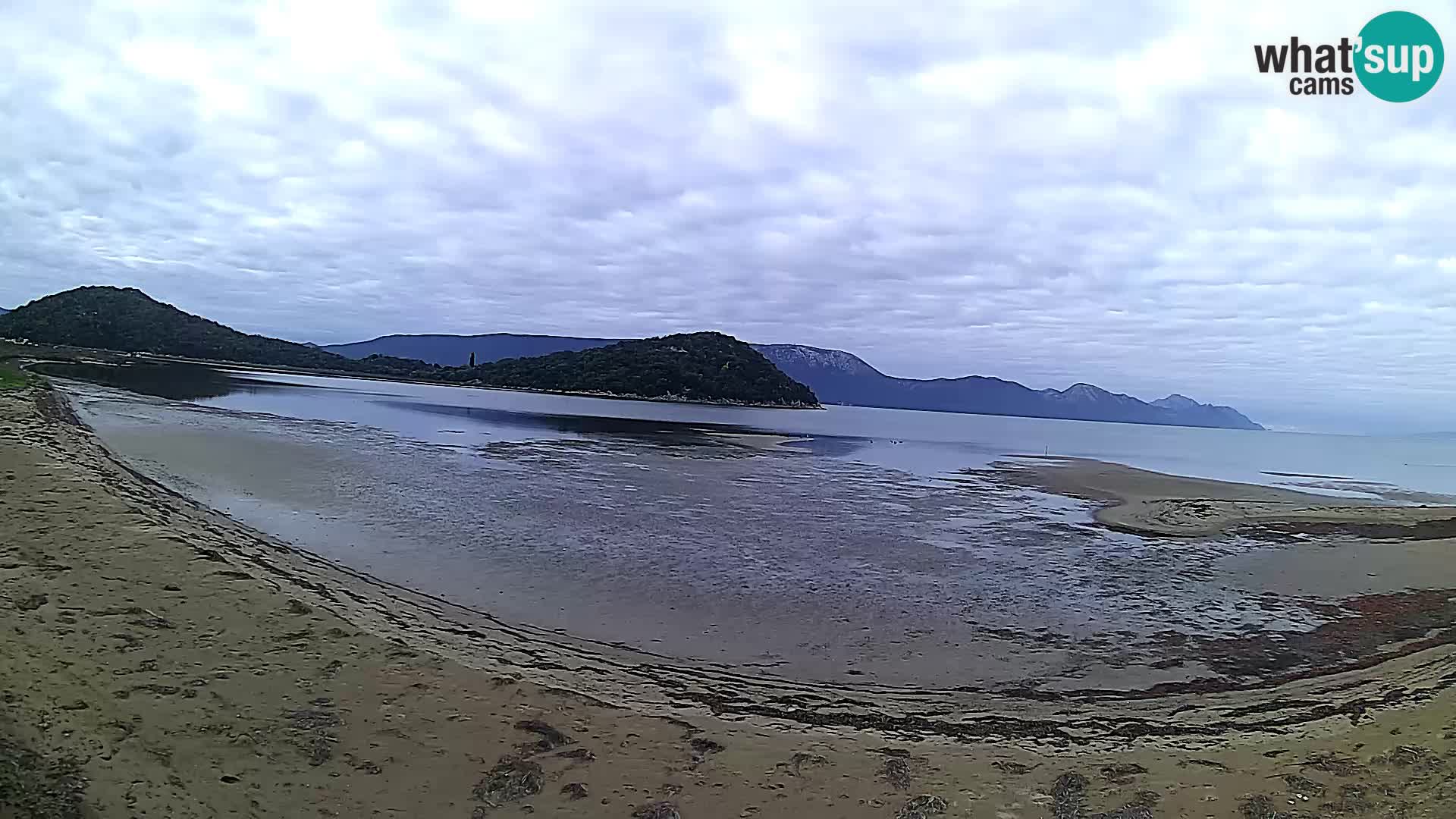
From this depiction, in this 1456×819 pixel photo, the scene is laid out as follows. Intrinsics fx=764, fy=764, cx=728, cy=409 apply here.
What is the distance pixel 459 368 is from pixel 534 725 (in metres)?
183

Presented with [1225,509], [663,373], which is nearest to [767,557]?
[1225,509]

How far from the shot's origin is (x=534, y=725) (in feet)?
22.2

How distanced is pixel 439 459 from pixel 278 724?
23.1 meters

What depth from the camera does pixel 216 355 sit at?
141 metres

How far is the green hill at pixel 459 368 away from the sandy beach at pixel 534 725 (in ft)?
451

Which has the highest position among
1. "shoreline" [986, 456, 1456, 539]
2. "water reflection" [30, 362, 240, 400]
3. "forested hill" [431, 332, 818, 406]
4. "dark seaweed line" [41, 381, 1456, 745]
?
"forested hill" [431, 332, 818, 406]

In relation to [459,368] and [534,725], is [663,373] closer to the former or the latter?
[459,368]

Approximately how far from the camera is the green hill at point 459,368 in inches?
A: 5054

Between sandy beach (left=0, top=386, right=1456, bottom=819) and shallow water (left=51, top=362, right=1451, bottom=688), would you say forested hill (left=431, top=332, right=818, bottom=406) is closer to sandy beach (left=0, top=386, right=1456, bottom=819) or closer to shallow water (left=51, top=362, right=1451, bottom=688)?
shallow water (left=51, top=362, right=1451, bottom=688)

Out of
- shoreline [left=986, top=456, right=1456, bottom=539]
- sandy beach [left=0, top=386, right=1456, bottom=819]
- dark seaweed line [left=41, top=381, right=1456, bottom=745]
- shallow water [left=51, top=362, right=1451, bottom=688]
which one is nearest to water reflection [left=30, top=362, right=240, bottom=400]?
shallow water [left=51, top=362, right=1451, bottom=688]

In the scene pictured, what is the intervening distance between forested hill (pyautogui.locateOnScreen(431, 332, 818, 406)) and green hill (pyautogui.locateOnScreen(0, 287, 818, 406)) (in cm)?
21

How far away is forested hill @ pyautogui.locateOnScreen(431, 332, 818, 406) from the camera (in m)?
148

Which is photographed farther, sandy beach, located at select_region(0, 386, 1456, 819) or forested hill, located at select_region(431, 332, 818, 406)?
forested hill, located at select_region(431, 332, 818, 406)

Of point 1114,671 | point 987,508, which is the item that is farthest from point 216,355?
point 1114,671
